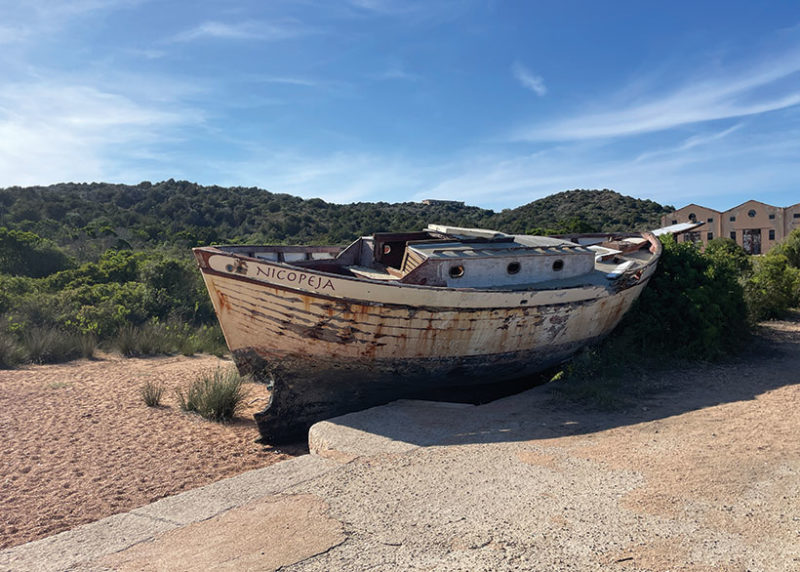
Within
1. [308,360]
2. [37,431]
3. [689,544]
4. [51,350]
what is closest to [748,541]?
[689,544]

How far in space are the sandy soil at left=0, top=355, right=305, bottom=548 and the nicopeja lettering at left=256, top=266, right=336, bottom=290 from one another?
7.09 ft

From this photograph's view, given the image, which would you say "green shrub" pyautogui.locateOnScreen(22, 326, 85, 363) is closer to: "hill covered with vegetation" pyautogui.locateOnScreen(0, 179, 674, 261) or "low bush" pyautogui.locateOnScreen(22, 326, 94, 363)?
"low bush" pyautogui.locateOnScreen(22, 326, 94, 363)

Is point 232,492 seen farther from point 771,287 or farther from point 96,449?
point 771,287

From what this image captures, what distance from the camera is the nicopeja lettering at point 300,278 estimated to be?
6254 millimetres

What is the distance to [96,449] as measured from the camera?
6.59 meters

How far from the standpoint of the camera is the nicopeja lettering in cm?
625

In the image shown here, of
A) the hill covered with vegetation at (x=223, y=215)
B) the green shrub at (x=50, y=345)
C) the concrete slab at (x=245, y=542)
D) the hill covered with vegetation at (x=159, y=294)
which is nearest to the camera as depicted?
the concrete slab at (x=245, y=542)

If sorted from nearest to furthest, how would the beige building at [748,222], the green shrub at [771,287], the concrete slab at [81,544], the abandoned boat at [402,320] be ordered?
the concrete slab at [81,544] < the abandoned boat at [402,320] < the green shrub at [771,287] < the beige building at [748,222]

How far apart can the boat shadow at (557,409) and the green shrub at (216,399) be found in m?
2.35

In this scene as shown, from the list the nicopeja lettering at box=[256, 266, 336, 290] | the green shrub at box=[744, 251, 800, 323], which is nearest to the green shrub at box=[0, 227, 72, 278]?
the nicopeja lettering at box=[256, 266, 336, 290]

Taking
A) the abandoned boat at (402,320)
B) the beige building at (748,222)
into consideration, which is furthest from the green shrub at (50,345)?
the beige building at (748,222)

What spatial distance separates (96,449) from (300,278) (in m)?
3.25

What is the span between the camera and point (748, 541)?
129 inches

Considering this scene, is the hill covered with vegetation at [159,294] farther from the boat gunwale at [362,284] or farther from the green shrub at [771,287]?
the boat gunwale at [362,284]
